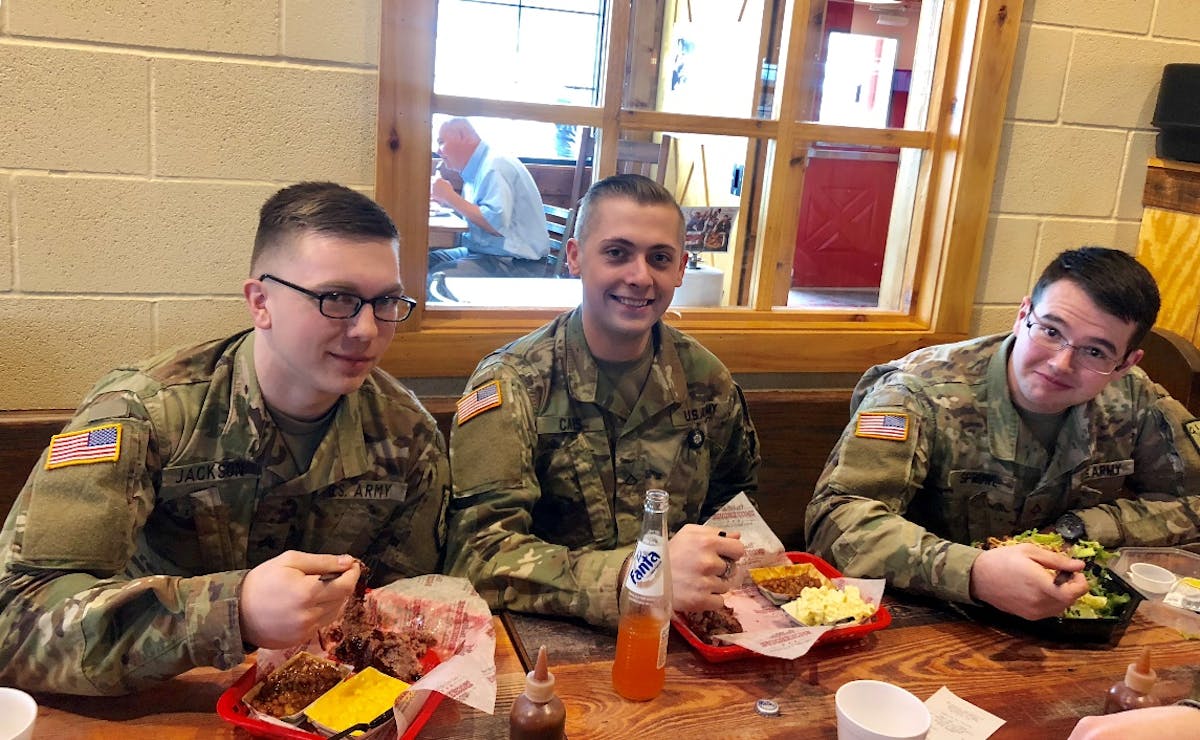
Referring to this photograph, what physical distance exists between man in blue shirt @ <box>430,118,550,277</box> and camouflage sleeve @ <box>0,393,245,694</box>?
1.14 meters

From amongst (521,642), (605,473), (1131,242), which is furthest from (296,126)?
(1131,242)

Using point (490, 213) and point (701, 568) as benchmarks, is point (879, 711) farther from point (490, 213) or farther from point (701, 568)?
point (490, 213)

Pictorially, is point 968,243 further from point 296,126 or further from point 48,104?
point 48,104

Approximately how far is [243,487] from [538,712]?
679mm

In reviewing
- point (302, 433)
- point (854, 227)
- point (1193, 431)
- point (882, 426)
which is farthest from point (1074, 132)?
point (854, 227)

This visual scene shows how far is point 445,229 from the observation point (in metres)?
2.33

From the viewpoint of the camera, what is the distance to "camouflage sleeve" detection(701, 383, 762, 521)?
6.94 feet

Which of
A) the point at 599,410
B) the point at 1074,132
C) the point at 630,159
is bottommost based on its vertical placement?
the point at 599,410

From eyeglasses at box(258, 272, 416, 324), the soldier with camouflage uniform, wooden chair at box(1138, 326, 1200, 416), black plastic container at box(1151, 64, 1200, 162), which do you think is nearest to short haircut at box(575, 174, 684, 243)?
the soldier with camouflage uniform

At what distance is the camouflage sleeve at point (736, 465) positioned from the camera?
2115mm

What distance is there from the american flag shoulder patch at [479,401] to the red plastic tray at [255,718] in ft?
2.15

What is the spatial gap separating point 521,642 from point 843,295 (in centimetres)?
228

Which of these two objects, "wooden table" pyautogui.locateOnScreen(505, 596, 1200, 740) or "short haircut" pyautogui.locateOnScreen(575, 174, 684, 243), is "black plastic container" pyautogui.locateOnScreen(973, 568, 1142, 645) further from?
"short haircut" pyautogui.locateOnScreen(575, 174, 684, 243)

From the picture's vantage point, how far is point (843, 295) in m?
3.34
